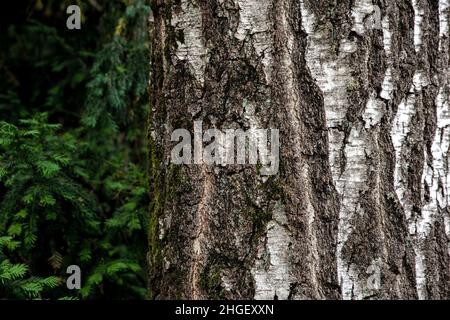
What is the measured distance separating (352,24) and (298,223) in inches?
26.4

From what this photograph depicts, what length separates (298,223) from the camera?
170 centimetres

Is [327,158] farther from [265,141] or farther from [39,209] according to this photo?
[39,209]

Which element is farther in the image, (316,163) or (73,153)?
(73,153)

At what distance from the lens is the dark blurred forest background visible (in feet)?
8.34

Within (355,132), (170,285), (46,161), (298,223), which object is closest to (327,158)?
(355,132)

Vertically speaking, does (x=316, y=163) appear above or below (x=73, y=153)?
below

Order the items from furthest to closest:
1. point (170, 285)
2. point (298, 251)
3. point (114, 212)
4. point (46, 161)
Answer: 1. point (114, 212)
2. point (46, 161)
3. point (170, 285)
4. point (298, 251)

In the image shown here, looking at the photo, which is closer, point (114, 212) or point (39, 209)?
point (39, 209)

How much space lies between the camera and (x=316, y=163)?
172cm

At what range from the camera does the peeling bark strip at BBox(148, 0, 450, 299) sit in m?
1.71

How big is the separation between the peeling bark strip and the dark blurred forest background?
0.99 metres

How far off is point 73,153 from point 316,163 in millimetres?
1703

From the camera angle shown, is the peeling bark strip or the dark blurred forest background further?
the dark blurred forest background

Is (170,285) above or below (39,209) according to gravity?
below
